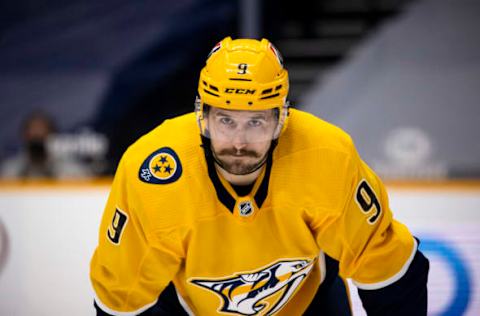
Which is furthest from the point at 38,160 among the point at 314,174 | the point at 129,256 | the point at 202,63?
the point at 314,174

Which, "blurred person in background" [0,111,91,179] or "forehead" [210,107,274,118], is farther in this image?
"blurred person in background" [0,111,91,179]

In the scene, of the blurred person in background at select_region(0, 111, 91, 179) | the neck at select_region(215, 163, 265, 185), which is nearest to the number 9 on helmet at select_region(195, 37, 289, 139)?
the neck at select_region(215, 163, 265, 185)

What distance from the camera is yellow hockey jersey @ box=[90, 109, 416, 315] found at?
2006mm

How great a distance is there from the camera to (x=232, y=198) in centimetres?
202

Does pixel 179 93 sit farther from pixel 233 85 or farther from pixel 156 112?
pixel 233 85

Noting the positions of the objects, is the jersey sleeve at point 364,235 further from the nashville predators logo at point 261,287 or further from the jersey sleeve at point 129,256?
the jersey sleeve at point 129,256

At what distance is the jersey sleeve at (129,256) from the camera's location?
202 cm

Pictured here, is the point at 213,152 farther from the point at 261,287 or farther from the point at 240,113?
the point at 261,287

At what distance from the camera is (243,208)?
2.01m

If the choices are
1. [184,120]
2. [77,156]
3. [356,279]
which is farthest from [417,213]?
[77,156]

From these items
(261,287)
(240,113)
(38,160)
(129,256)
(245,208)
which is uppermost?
(240,113)

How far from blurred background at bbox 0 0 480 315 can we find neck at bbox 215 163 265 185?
7.28ft

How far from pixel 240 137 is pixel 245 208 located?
0.18m

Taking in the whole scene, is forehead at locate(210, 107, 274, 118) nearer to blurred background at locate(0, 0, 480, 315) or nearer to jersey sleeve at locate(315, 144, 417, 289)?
jersey sleeve at locate(315, 144, 417, 289)
